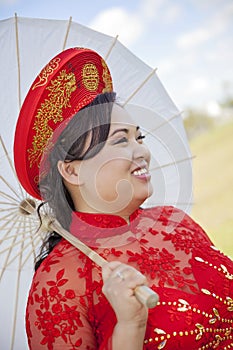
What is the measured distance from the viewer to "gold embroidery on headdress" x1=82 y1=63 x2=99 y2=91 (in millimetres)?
1937

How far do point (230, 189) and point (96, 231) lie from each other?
11.4m

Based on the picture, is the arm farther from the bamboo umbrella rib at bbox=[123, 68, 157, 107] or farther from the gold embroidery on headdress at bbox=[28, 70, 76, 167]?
the bamboo umbrella rib at bbox=[123, 68, 157, 107]

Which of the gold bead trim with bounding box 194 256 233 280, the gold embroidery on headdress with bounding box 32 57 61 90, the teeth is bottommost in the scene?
the gold bead trim with bounding box 194 256 233 280

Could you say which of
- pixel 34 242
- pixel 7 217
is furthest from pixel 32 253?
pixel 7 217

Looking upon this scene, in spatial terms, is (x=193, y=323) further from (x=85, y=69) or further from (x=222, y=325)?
(x=85, y=69)

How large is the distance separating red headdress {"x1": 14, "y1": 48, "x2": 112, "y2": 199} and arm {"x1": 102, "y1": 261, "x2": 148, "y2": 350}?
49 centimetres

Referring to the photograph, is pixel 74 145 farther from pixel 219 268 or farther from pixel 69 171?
pixel 219 268

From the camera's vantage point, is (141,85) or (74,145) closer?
(74,145)

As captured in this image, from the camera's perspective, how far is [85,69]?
1.96m

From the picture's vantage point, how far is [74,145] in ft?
6.08

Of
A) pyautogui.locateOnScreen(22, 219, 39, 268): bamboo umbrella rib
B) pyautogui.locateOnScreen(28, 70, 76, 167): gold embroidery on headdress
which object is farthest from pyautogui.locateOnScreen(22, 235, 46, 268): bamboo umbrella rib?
pyautogui.locateOnScreen(28, 70, 76, 167): gold embroidery on headdress

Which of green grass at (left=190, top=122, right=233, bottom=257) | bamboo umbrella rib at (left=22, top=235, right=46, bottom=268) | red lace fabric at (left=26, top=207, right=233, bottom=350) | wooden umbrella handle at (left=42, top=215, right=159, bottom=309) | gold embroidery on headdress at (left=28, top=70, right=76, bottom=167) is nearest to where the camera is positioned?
wooden umbrella handle at (left=42, top=215, right=159, bottom=309)

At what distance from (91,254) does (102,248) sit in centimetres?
11

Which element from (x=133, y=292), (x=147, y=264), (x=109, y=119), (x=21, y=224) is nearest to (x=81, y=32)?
(x=109, y=119)
